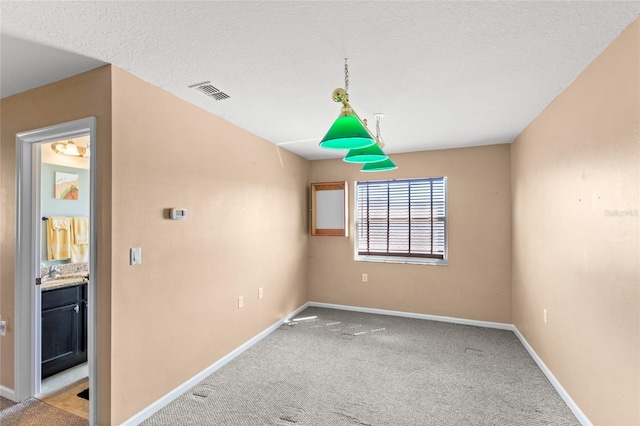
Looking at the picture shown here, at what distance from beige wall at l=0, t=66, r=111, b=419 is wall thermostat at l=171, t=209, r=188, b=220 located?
0.49m

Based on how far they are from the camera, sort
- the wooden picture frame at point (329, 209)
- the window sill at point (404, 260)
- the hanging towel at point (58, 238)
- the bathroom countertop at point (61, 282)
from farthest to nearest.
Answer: the wooden picture frame at point (329, 209)
the window sill at point (404, 260)
the hanging towel at point (58, 238)
the bathroom countertop at point (61, 282)

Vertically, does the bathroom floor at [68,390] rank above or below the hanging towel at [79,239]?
below

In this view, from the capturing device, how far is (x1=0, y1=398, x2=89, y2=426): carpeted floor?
7.19ft

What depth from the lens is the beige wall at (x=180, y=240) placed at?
2.12 metres

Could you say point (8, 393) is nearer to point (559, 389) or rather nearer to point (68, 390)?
point (68, 390)

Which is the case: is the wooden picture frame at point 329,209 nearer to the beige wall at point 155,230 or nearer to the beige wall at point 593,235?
the beige wall at point 155,230

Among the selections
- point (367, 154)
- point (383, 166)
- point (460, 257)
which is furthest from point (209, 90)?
point (460, 257)

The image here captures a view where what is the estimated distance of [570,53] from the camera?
188cm

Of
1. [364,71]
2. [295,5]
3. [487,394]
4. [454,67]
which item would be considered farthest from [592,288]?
[295,5]

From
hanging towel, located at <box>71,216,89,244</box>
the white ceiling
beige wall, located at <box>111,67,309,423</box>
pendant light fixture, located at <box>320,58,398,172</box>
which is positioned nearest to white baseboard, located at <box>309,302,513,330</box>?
beige wall, located at <box>111,67,309,423</box>

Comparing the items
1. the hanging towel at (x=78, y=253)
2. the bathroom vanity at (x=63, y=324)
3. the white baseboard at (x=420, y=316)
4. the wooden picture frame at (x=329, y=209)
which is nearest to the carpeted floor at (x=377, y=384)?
the white baseboard at (x=420, y=316)

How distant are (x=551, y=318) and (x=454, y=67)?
2329 mm

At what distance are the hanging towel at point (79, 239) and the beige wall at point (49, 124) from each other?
0.98m

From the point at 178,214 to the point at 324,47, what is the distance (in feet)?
5.61
